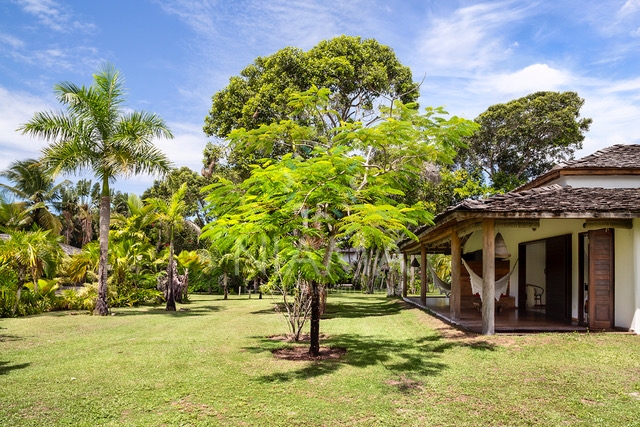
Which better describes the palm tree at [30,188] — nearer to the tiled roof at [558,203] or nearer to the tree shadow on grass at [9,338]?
the tree shadow on grass at [9,338]

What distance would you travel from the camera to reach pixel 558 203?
970cm

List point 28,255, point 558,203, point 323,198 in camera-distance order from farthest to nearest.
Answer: point 28,255 → point 558,203 → point 323,198

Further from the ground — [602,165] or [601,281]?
[602,165]

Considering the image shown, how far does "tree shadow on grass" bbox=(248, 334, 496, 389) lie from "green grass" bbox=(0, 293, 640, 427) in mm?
21

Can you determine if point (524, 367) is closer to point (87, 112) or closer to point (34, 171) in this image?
point (87, 112)

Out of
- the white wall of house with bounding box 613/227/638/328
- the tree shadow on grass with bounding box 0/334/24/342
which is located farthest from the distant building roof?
the tree shadow on grass with bounding box 0/334/24/342

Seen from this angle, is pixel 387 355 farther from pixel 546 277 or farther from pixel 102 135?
pixel 102 135

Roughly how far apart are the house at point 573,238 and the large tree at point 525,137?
16078mm

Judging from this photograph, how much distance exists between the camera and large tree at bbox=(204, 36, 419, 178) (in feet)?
59.3

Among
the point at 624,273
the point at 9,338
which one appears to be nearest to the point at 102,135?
the point at 9,338

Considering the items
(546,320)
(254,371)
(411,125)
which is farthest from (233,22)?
(546,320)

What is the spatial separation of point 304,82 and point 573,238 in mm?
11141

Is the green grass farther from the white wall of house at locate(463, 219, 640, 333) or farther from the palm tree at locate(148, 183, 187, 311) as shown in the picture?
the palm tree at locate(148, 183, 187, 311)

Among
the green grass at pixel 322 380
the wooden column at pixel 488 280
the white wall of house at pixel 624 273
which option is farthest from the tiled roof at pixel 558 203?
the green grass at pixel 322 380
